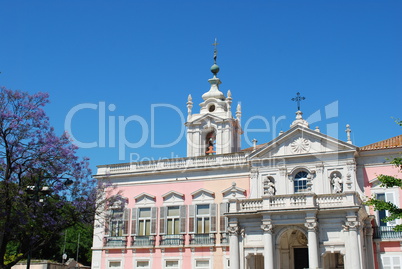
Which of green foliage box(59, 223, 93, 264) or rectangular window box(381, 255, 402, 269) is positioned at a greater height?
green foliage box(59, 223, 93, 264)

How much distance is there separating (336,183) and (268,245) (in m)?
5.22

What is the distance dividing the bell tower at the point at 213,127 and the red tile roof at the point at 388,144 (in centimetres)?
951

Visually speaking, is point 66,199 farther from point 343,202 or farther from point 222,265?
point 343,202

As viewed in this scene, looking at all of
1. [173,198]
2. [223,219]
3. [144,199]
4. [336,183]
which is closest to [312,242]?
[336,183]

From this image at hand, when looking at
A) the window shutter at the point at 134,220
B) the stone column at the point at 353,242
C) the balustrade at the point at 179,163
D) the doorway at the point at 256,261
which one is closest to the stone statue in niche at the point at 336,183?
the stone column at the point at 353,242

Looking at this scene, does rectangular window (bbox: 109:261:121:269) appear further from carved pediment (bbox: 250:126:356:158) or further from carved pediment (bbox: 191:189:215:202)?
carved pediment (bbox: 250:126:356:158)

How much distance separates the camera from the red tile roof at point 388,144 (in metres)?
30.6

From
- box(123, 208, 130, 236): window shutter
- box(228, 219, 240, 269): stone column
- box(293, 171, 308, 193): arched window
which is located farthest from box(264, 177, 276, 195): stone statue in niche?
box(123, 208, 130, 236): window shutter

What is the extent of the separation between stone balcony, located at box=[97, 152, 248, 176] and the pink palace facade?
0.24 feet

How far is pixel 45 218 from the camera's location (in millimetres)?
23750

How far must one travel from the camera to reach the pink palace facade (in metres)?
27.1

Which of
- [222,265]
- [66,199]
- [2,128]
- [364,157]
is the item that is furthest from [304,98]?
[2,128]

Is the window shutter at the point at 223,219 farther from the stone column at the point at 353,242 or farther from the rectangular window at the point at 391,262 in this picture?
the rectangular window at the point at 391,262

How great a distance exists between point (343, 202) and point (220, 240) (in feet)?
29.0
